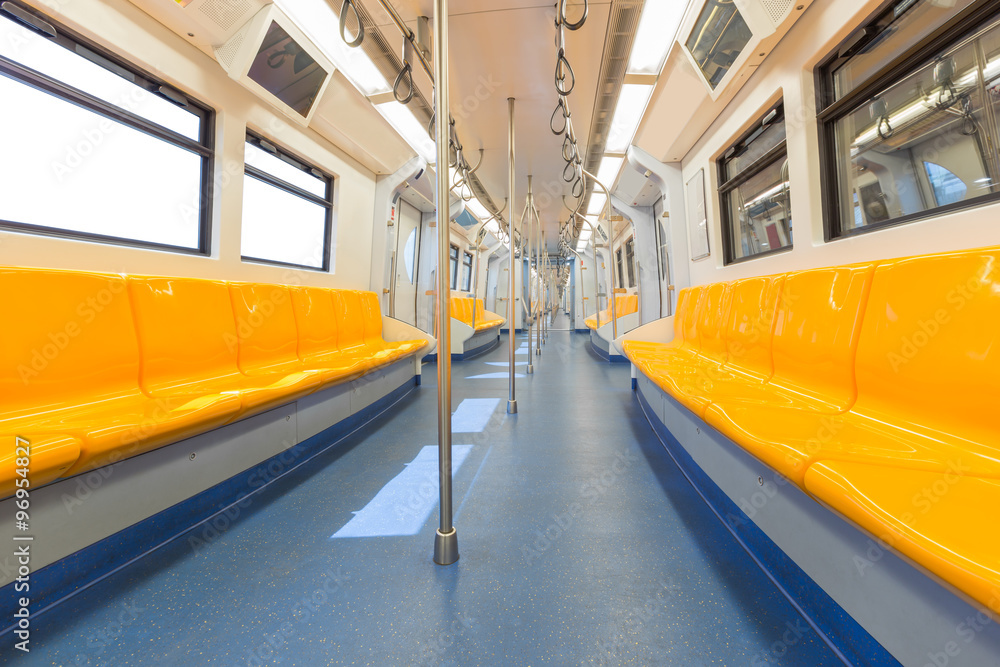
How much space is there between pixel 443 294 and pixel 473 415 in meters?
1.97

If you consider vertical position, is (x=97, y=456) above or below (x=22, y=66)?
below

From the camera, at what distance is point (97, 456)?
1117 millimetres

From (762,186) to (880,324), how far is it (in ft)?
7.23

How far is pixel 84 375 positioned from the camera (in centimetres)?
153

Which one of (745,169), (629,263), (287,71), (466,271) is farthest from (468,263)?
(745,169)

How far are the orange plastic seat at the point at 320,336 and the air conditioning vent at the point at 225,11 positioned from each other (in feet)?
5.60

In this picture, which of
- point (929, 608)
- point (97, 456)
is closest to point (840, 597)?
point (929, 608)

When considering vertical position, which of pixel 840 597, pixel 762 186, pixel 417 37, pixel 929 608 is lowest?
pixel 840 597

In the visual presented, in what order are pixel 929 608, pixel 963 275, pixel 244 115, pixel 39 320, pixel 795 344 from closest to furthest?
pixel 929 608 → pixel 963 275 → pixel 39 320 → pixel 795 344 → pixel 244 115

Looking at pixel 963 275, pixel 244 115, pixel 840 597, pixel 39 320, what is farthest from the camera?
pixel 244 115

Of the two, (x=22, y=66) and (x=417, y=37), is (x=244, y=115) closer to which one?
(x=22, y=66)

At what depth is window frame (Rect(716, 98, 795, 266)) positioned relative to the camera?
257 centimetres

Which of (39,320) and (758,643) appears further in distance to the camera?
(39,320)

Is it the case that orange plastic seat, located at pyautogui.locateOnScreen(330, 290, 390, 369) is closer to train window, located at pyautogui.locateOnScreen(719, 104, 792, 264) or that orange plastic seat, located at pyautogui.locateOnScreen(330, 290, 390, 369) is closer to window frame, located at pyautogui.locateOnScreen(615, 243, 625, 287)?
train window, located at pyautogui.locateOnScreen(719, 104, 792, 264)
